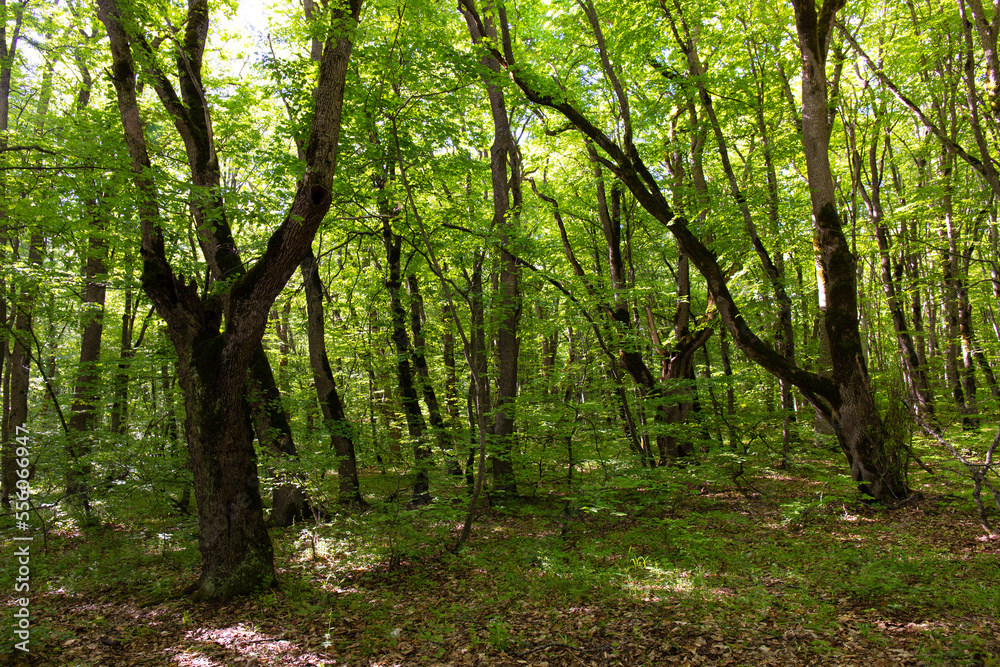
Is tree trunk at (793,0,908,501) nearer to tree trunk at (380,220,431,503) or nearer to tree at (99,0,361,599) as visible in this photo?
tree at (99,0,361,599)

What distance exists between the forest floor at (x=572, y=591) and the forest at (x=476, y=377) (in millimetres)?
49

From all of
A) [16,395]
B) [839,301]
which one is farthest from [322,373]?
[839,301]

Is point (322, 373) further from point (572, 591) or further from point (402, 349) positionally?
point (572, 591)

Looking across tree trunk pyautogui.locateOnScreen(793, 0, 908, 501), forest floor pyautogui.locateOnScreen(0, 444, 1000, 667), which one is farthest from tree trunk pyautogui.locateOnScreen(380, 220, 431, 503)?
tree trunk pyautogui.locateOnScreen(793, 0, 908, 501)

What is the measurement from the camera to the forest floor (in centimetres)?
396

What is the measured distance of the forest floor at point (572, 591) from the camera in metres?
3.96

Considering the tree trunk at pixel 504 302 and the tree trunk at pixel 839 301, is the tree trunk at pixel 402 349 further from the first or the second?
the tree trunk at pixel 839 301

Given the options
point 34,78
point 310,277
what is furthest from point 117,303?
point 310,277

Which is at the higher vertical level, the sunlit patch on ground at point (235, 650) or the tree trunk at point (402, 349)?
the tree trunk at point (402, 349)

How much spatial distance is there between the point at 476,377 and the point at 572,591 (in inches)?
104

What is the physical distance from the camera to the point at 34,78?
11.4 meters

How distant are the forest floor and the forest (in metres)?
0.05

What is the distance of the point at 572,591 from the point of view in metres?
5.23

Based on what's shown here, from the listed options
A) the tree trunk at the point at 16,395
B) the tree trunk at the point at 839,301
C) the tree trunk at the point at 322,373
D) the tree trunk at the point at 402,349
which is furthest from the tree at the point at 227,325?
the tree trunk at the point at 839,301
